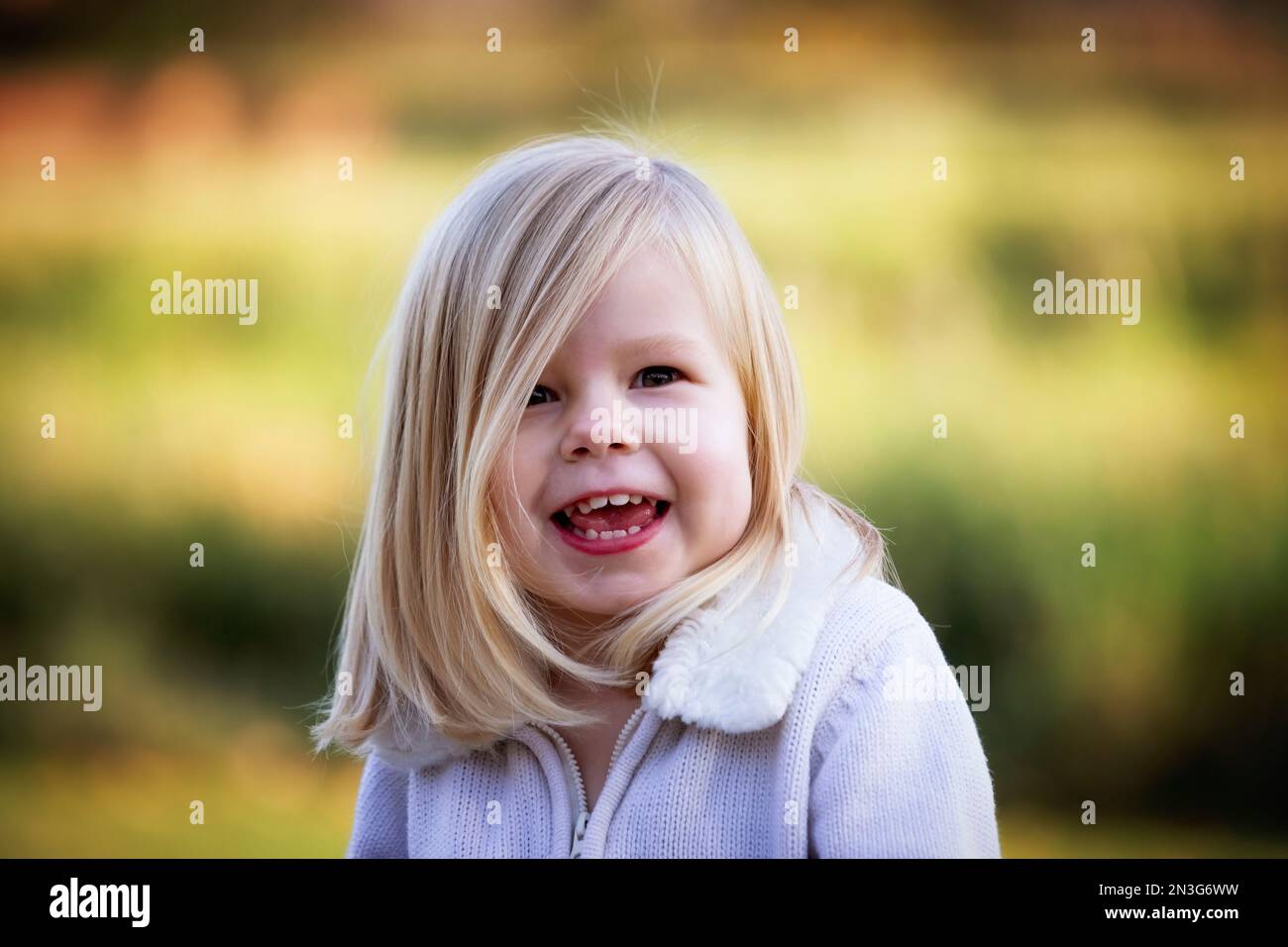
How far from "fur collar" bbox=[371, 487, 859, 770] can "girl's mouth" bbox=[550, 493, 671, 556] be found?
0.38ft

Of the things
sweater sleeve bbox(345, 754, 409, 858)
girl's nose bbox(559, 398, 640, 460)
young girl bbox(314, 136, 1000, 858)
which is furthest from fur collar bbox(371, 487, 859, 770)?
girl's nose bbox(559, 398, 640, 460)

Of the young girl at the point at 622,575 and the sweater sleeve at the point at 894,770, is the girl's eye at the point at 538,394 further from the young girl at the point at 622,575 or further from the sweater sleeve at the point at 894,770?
the sweater sleeve at the point at 894,770

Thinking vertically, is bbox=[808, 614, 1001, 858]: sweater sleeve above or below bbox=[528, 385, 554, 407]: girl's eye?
below

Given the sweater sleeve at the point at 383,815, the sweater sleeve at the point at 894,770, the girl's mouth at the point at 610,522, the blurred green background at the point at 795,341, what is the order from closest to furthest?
the sweater sleeve at the point at 894,770
the girl's mouth at the point at 610,522
the sweater sleeve at the point at 383,815
the blurred green background at the point at 795,341

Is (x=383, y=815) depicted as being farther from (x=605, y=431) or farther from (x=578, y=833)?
(x=605, y=431)

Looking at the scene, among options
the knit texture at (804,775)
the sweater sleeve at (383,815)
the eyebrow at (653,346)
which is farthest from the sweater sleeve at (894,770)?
the sweater sleeve at (383,815)

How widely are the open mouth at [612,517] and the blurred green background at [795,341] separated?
50 cm

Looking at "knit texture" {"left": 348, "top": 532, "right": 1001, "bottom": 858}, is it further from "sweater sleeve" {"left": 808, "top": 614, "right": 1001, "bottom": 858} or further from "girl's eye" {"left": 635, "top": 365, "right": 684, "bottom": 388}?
"girl's eye" {"left": 635, "top": 365, "right": 684, "bottom": 388}

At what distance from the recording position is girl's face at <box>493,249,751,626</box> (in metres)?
1.43

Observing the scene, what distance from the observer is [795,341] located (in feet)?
6.70

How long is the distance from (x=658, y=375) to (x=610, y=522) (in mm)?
176

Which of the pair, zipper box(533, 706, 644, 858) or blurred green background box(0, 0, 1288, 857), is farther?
blurred green background box(0, 0, 1288, 857)

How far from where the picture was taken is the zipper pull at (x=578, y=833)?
4.77ft
